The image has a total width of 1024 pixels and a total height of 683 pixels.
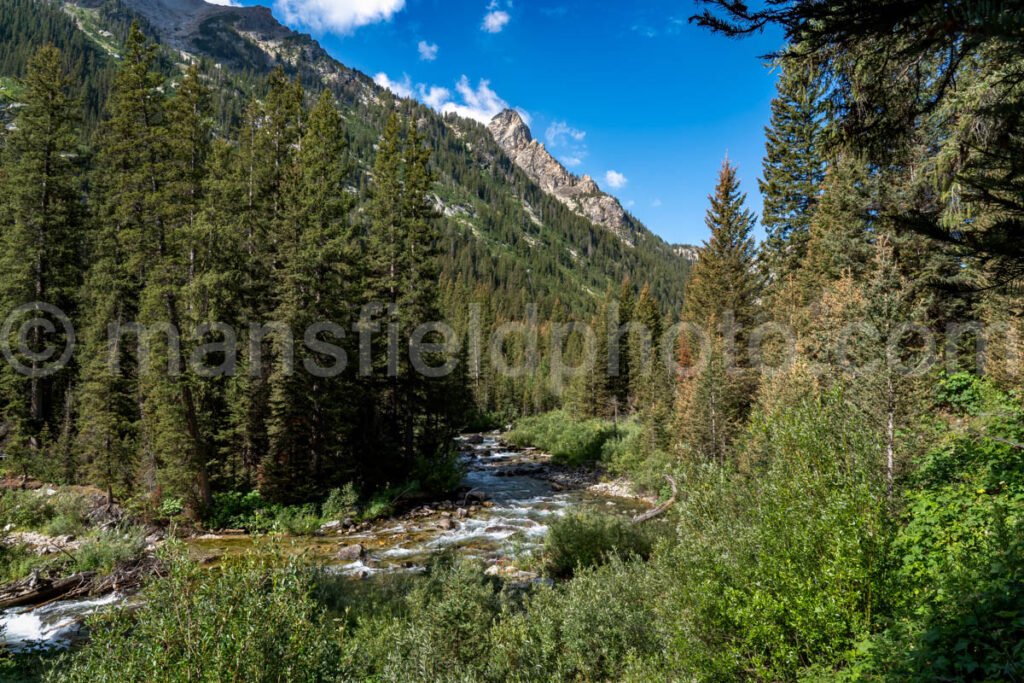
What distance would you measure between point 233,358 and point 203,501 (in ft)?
18.0

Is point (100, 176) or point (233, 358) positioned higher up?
point (100, 176)

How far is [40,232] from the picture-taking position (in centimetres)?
2267

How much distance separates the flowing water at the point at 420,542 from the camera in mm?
10203

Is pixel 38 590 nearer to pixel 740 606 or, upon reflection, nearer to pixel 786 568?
pixel 740 606

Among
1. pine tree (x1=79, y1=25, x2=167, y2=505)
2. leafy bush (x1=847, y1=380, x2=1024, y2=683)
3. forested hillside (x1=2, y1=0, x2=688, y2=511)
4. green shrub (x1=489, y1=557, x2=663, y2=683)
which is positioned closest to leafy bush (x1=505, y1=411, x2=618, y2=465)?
forested hillside (x1=2, y1=0, x2=688, y2=511)

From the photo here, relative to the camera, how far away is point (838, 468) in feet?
22.4

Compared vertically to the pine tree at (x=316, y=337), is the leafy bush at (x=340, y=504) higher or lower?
lower

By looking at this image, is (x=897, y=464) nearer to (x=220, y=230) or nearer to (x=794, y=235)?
(x=220, y=230)

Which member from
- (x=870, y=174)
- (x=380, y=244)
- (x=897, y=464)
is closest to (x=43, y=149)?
(x=380, y=244)

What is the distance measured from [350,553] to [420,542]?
2579 mm

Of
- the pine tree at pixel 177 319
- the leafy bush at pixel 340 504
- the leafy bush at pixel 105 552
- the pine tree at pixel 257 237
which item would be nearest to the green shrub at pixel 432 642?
the leafy bush at pixel 105 552

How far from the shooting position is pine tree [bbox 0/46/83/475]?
2173 centimetres

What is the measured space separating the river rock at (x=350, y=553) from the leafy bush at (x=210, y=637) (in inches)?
392

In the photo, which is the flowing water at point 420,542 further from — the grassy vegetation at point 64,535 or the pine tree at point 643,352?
the pine tree at point 643,352
